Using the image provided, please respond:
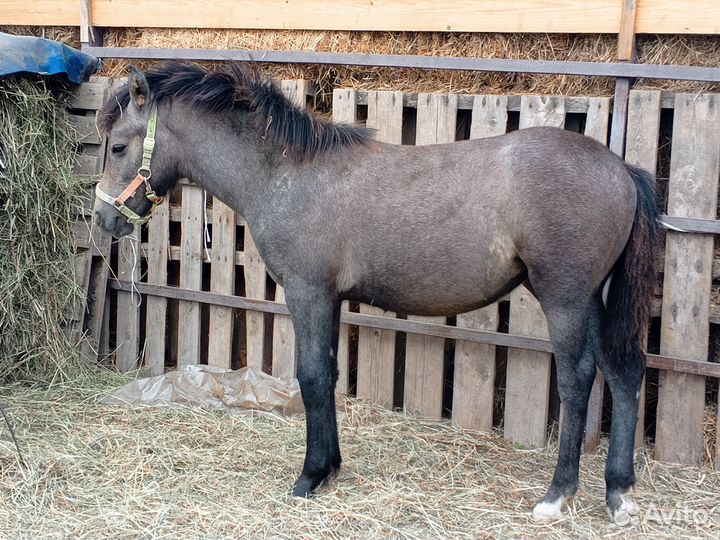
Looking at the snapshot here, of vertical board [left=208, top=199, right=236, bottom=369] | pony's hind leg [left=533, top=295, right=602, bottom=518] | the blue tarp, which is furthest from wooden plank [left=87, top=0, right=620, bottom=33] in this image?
pony's hind leg [left=533, top=295, right=602, bottom=518]

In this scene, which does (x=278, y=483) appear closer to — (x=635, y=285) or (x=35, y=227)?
(x=635, y=285)

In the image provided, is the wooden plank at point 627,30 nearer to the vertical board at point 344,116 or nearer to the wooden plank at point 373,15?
the wooden plank at point 373,15

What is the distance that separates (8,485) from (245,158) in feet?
6.70

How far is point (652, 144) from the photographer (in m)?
4.39

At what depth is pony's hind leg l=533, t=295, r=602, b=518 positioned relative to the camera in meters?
3.67

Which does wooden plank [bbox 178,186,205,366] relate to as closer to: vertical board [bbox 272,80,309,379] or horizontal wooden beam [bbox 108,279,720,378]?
horizontal wooden beam [bbox 108,279,720,378]

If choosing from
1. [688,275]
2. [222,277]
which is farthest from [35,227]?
[688,275]

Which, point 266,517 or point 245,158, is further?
point 245,158

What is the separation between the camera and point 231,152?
412 centimetres

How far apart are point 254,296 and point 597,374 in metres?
2.35

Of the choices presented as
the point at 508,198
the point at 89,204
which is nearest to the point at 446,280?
the point at 508,198

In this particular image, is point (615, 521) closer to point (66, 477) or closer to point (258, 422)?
point (258, 422)

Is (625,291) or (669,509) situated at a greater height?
(625,291)

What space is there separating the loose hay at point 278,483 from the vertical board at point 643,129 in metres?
0.75
